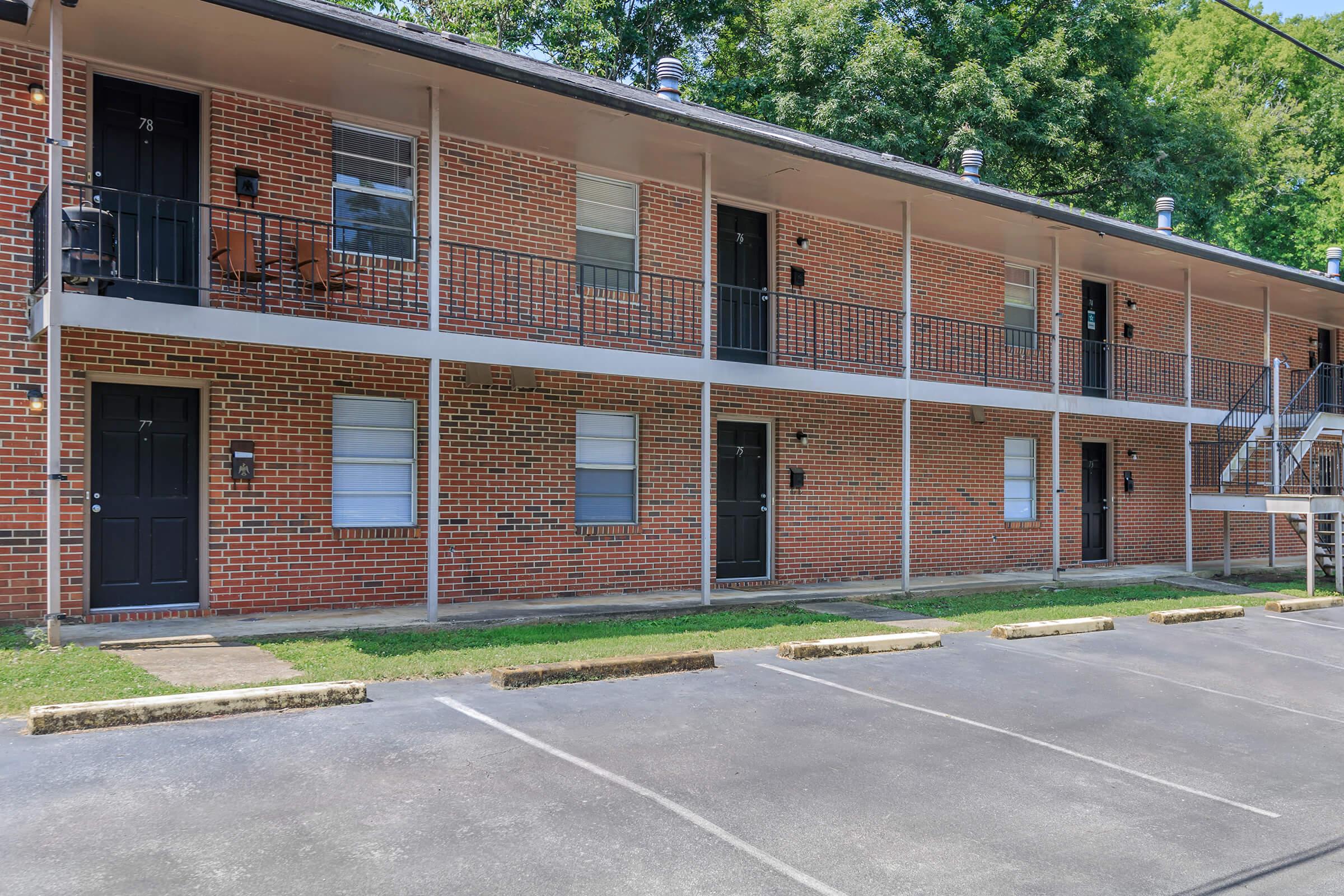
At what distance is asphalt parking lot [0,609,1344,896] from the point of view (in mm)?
3955

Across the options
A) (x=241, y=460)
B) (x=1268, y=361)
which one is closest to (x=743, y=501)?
(x=241, y=460)

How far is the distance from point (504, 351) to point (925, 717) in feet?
17.3

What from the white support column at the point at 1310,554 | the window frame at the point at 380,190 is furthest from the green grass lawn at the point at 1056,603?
the window frame at the point at 380,190

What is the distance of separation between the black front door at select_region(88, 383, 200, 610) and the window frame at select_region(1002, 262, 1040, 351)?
39.5 feet

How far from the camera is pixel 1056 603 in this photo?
12.6 meters

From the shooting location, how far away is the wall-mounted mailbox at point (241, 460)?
372 inches

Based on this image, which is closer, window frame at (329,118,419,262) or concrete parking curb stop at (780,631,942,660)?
concrete parking curb stop at (780,631,942,660)

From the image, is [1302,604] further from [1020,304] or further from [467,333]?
[467,333]

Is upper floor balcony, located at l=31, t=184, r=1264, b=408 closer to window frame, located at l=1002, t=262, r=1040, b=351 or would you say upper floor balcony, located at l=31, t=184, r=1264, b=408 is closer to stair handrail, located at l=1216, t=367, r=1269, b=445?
window frame, located at l=1002, t=262, r=1040, b=351

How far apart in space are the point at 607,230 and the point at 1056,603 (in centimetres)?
726

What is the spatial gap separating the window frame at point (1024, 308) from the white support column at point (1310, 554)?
4680 millimetres

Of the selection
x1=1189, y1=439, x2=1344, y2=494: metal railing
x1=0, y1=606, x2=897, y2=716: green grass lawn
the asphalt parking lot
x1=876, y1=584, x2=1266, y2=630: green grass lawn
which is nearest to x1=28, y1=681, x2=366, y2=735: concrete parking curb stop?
the asphalt parking lot

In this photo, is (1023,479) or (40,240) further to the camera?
(1023,479)

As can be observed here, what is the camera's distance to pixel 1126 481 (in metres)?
17.7
